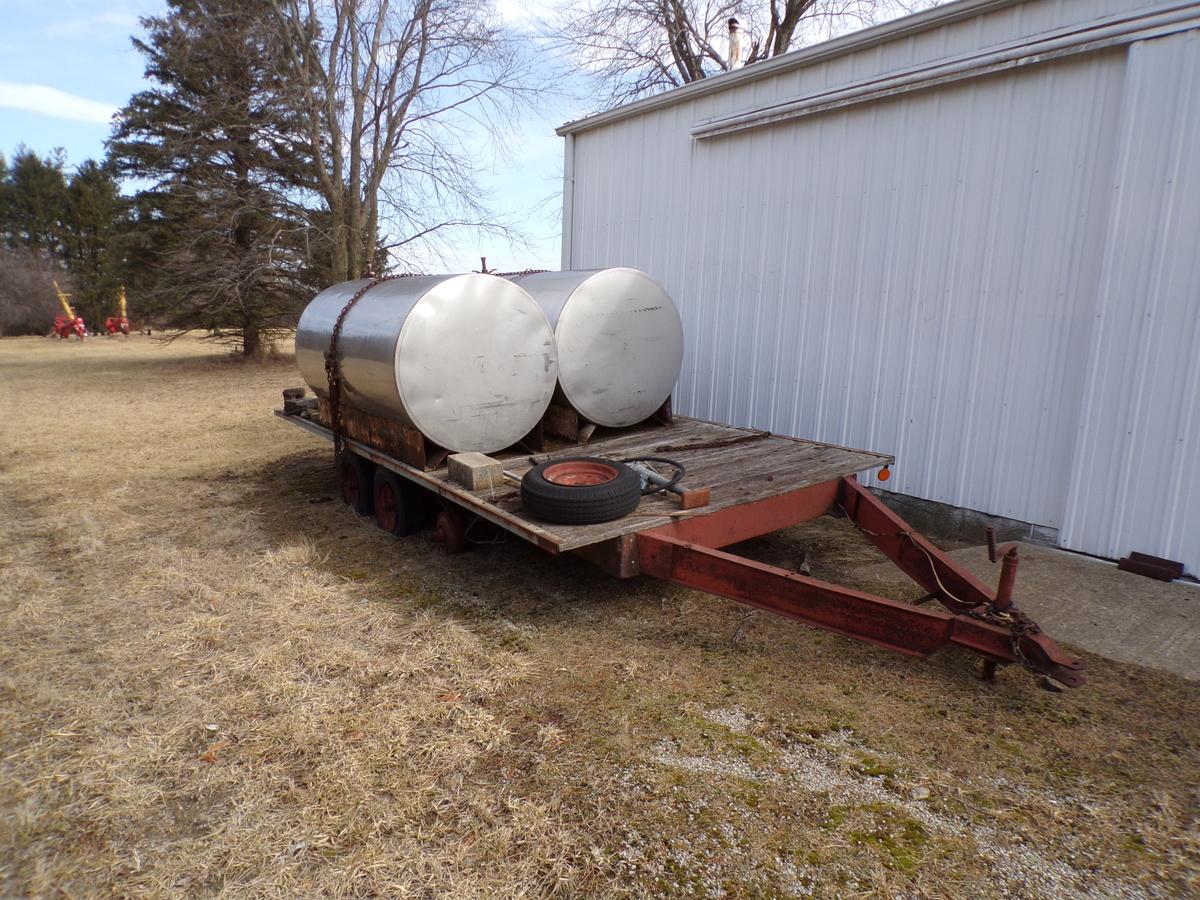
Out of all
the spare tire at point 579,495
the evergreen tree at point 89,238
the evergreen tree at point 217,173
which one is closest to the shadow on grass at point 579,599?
the spare tire at point 579,495

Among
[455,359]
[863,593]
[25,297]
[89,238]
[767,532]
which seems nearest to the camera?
[863,593]

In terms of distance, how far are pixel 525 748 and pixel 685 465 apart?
2.79 metres

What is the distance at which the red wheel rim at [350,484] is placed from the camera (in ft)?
23.3

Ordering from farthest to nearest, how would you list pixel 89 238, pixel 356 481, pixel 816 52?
1. pixel 89 238
2. pixel 356 481
3. pixel 816 52

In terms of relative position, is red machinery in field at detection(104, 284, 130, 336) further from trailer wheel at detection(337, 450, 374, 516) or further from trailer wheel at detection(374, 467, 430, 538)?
trailer wheel at detection(374, 467, 430, 538)

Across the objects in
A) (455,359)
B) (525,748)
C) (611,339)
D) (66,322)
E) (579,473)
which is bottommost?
(525,748)

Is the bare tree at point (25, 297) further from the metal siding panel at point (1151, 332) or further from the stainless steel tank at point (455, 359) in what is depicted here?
the metal siding panel at point (1151, 332)

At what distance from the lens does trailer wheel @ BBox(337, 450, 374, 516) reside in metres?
6.83

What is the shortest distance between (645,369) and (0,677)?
494 centimetres

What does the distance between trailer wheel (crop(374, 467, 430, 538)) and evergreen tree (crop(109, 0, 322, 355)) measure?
1326 centimetres

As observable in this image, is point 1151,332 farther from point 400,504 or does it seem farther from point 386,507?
point 386,507

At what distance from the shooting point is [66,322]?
3259 centimetres

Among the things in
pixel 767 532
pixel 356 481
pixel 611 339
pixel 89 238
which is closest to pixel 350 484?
pixel 356 481

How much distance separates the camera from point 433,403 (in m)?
5.46
